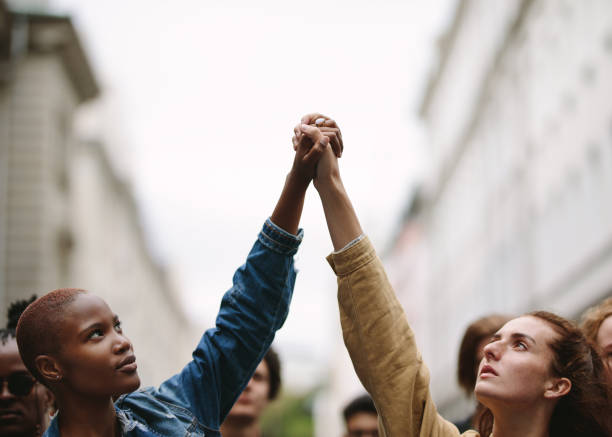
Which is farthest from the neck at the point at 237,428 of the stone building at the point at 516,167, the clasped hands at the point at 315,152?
the stone building at the point at 516,167

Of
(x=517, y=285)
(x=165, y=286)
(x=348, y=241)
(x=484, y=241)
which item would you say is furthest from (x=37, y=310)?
(x=165, y=286)

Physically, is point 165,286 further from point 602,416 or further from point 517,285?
point 602,416

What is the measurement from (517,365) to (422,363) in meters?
0.33

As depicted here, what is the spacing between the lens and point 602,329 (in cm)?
365

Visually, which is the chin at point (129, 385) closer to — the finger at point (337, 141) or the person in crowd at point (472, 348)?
the finger at point (337, 141)

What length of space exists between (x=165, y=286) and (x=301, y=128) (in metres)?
61.3

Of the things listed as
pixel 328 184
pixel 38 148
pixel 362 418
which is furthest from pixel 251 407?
pixel 38 148

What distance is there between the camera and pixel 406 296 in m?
51.6

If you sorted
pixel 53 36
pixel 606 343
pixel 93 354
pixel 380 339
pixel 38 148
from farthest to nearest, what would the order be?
1. pixel 53 36
2. pixel 38 148
3. pixel 606 343
4. pixel 380 339
5. pixel 93 354

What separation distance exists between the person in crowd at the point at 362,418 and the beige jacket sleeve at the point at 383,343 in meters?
2.37

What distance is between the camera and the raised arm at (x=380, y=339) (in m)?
2.88

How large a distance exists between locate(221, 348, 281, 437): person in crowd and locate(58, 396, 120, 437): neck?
165cm

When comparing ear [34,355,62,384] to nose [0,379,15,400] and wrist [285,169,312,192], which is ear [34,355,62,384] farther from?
wrist [285,169,312,192]

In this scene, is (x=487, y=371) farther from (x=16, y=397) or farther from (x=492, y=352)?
(x=16, y=397)
